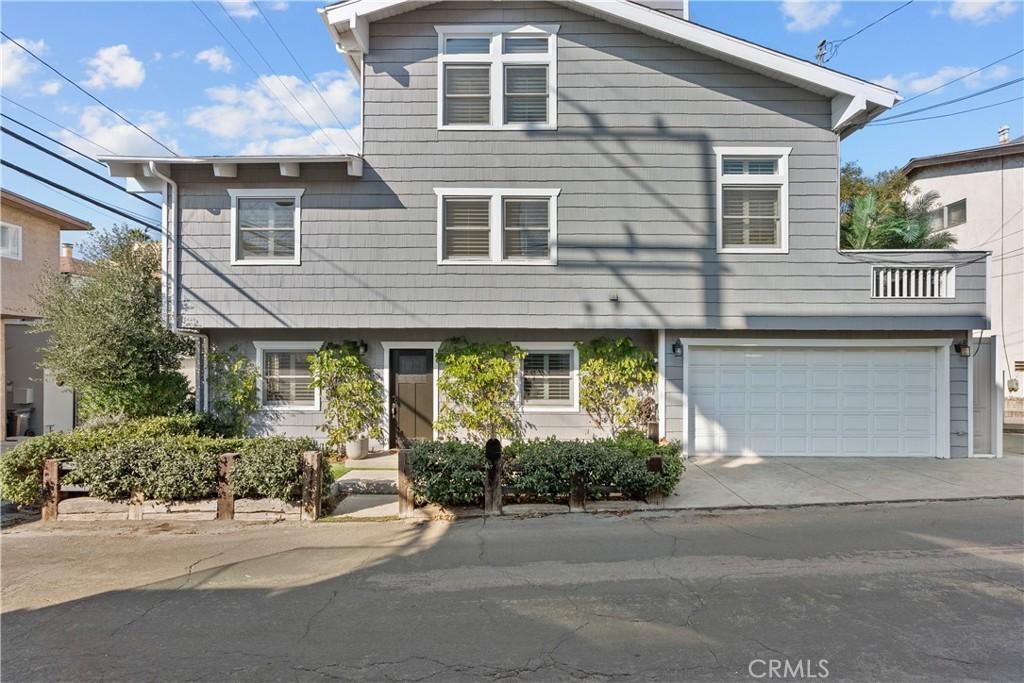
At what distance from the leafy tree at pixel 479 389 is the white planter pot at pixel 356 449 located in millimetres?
1430

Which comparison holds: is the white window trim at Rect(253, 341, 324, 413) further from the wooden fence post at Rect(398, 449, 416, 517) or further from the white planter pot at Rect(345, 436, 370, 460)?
the wooden fence post at Rect(398, 449, 416, 517)

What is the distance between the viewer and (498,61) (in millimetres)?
9711

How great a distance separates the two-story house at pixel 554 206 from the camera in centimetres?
961

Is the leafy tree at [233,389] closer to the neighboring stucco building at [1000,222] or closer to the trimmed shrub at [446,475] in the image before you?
the trimmed shrub at [446,475]

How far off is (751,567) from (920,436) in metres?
7.46

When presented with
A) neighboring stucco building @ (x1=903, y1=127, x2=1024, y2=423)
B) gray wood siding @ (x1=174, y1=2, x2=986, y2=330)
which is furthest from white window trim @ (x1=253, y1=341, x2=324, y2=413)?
neighboring stucco building @ (x1=903, y1=127, x2=1024, y2=423)

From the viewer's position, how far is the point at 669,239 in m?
9.61

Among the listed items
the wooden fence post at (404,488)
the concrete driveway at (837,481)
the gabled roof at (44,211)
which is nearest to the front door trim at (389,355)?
the wooden fence post at (404,488)

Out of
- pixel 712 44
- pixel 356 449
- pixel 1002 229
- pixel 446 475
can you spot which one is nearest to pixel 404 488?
pixel 446 475

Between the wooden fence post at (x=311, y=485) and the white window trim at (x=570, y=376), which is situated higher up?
the white window trim at (x=570, y=376)

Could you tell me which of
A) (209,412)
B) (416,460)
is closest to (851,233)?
(416,460)

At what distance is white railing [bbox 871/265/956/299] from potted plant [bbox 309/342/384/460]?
953cm

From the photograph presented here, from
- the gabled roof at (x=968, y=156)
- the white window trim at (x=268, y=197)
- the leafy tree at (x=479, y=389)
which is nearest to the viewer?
the white window trim at (x=268, y=197)

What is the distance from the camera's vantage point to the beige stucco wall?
16.8 meters
